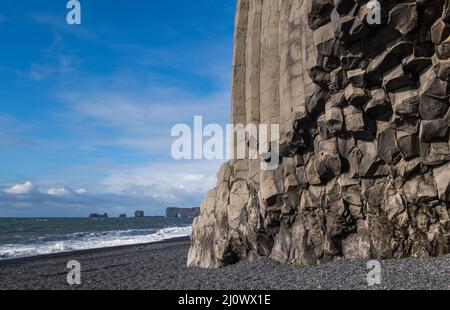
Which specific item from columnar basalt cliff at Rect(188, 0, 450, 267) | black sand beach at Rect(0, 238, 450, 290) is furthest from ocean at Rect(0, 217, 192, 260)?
columnar basalt cliff at Rect(188, 0, 450, 267)

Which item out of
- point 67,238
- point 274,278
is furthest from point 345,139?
point 67,238

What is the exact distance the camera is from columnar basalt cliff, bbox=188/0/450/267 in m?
15.3

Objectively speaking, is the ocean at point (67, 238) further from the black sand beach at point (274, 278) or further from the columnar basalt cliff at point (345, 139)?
the columnar basalt cliff at point (345, 139)

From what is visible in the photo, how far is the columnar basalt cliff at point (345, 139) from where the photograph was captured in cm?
1529

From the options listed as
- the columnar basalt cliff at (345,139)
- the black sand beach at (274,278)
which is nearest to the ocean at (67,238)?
the black sand beach at (274,278)

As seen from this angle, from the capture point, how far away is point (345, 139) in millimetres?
18250

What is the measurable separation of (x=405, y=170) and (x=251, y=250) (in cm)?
1001

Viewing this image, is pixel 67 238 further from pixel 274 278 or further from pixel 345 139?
pixel 345 139

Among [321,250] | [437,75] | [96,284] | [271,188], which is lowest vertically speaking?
[96,284]

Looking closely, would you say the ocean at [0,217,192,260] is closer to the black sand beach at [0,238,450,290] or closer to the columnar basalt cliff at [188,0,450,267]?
the black sand beach at [0,238,450,290]
